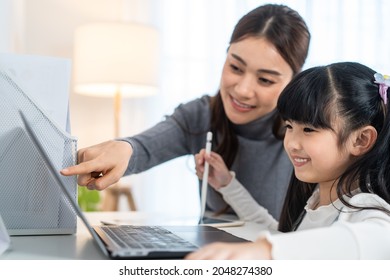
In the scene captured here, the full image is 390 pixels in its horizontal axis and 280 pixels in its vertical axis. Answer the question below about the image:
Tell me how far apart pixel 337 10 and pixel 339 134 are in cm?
125

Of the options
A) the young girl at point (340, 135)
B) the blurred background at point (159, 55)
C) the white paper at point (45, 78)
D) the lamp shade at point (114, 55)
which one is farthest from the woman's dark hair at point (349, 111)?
the blurred background at point (159, 55)

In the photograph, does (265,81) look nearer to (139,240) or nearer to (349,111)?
(349,111)

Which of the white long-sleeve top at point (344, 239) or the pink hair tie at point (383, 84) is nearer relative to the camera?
the white long-sleeve top at point (344, 239)

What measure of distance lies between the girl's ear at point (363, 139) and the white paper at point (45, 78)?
36 cm

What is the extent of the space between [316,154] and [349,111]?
7 centimetres

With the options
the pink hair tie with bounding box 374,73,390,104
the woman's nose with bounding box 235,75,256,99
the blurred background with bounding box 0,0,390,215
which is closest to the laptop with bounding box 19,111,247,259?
Answer: the pink hair tie with bounding box 374,73,390,104

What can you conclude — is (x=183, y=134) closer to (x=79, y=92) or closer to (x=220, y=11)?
(x=79, y=92)

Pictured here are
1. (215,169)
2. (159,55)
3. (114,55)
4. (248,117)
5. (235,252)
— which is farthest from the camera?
(159,55)

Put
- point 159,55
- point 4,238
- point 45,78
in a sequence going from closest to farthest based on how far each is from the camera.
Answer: point 4,238 → point 45,78 → point 159,55

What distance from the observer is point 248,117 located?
106 centimetres

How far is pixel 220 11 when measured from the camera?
6.82 feet

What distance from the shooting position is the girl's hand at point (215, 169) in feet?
3.07

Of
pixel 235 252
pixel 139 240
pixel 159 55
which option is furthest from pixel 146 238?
pixel 159 55

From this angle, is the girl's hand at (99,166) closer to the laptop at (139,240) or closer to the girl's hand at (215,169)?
the laptop at (139,240)
